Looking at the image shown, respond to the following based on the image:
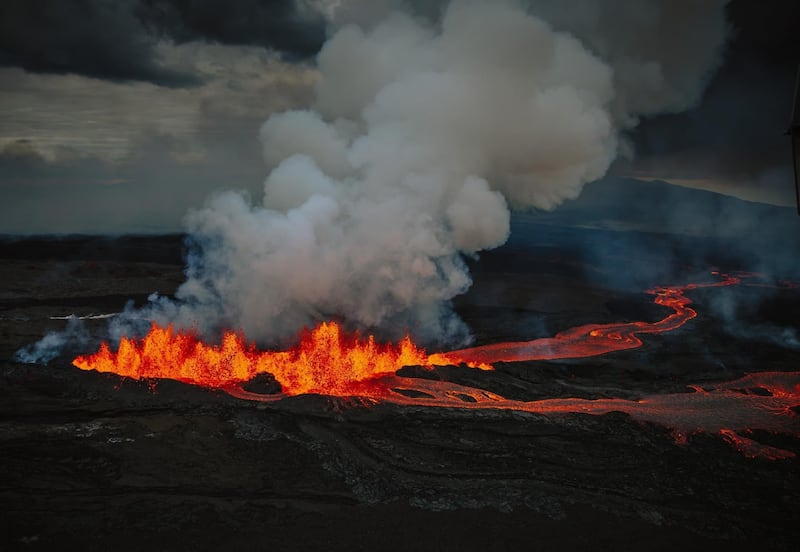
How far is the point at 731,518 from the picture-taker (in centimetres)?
1418

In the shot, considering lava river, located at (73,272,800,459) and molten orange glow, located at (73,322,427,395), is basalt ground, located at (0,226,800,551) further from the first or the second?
molten orange glow, located at (73,322,427,395)

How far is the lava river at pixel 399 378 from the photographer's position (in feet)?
69.1

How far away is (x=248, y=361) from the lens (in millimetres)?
25266

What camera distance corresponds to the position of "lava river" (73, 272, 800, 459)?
69.1ft

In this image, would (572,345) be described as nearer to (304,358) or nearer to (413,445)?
(304,358)

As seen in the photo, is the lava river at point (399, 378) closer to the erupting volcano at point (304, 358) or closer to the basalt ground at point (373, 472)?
the erupting volcano at point (304, 358)

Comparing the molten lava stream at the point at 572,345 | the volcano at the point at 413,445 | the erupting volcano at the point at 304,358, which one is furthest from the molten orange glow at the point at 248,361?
the molten lava stream at the point at 572,345

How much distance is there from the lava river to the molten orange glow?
1.7 inches

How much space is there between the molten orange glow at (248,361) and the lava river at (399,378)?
43 mm

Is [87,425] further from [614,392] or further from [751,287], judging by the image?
[751,287]

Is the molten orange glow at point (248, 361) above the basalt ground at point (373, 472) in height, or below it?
above

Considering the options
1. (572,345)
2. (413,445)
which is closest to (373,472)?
(413,445)

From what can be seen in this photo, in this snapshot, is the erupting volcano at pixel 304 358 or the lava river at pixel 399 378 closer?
the lava river at pixel 399 378

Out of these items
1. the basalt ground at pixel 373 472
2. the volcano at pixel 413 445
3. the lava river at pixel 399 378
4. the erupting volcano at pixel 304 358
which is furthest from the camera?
the erupting volcano at pixel 304 358
